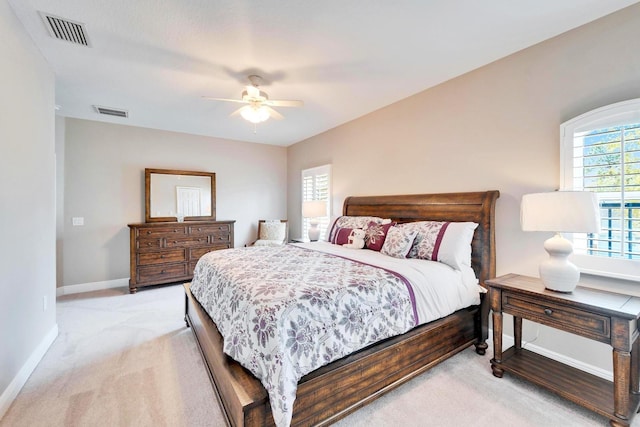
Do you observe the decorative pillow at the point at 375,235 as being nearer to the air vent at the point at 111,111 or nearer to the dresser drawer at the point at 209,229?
the dresser drawer at the point at 209,229

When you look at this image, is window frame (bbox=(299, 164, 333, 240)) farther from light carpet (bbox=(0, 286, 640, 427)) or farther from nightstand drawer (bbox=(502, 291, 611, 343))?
nightstand drawer (bbox=(502, 291, 611, 343))

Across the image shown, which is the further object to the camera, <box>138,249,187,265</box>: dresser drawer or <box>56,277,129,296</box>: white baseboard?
<box>138,249,187,265</box>: dresser drawer

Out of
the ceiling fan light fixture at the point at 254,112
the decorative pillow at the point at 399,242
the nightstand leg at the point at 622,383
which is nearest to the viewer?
the nightstand leg at the point at 622,383

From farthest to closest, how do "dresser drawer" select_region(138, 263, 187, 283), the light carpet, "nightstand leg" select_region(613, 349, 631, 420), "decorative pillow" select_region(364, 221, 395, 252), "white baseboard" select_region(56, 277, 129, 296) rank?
"dresser drawer" select_region(138, 263, 187, 283) → "white baseboard" select_region(56, 277, 129, 296) → "decorative pillow" select_region(364, 221, 395, 252) → the light carpet → "nightstand leg" select_region(613, 349, 631, 420)

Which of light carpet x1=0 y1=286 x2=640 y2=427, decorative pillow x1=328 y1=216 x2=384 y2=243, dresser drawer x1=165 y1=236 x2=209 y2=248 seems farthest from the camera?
dresser drawer x1=165 y1=236 x2=209 y2=248

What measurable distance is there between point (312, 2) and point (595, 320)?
2.77 meters

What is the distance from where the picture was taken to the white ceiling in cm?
194

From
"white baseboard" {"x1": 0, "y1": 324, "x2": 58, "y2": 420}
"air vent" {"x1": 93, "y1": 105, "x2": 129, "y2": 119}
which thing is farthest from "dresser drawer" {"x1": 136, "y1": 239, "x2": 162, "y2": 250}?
"air vent" {"x1": 93, "y1": 105, "x2": 129, "y2": 119}

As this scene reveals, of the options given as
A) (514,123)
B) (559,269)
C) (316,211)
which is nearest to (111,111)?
(316,211)

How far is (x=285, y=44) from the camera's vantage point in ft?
7.71

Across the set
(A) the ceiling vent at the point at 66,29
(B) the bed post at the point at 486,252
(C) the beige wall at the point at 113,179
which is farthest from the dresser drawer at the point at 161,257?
(B) the bed post at the point at 486,252

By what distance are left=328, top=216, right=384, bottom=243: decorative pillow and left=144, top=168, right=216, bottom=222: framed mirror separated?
2.68m

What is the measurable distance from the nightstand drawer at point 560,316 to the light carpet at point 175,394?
0.55 meters

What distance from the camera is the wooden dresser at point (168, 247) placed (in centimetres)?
427
